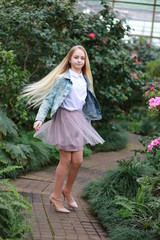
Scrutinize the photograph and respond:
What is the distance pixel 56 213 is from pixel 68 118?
38.8 inches

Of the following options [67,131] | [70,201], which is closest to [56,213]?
[70,201]

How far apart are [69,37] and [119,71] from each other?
44.2 inches

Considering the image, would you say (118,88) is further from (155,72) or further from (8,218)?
(8,218)

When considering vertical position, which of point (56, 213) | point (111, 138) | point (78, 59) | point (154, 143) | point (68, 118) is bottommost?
point (111, 138)

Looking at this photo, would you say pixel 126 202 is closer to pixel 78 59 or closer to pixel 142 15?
pixel 78 59

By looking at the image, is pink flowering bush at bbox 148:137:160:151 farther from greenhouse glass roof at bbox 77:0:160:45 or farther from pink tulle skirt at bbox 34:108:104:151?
greenhouse glass roof at bbox 77:0:160:45

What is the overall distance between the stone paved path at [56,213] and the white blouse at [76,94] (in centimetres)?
110

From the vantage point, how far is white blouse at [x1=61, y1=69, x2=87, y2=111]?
14.9ft

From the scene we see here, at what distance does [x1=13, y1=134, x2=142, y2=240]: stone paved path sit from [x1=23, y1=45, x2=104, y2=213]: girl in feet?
0.50

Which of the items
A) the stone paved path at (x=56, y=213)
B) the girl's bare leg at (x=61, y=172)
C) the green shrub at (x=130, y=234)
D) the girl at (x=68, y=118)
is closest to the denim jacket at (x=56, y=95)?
the girl at (x=68, y=118)

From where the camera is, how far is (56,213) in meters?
4.48

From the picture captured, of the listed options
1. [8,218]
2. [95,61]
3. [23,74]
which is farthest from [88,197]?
[95,61]

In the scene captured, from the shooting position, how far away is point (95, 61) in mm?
7684

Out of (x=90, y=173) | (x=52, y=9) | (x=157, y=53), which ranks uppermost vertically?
(x=52, y=9)
